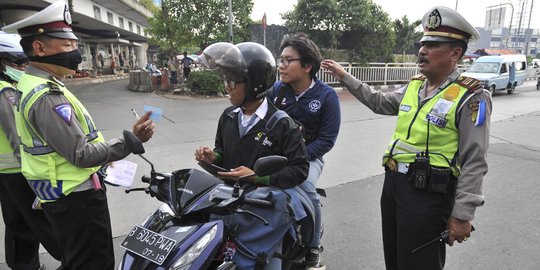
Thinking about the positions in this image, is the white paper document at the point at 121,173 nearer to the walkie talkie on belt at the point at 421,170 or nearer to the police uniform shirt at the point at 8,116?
the police uniform shirt at the point at 8,116

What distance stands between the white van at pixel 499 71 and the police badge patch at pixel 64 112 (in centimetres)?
1731

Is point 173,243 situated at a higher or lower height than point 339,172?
higher

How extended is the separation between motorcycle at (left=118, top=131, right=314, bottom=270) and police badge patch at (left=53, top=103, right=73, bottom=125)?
354 mm

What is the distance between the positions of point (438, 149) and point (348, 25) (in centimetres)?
1526

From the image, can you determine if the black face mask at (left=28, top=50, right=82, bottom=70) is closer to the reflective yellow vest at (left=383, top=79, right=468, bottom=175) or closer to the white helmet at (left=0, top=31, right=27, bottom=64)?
the white helmet at (left=0, top=31, right=27, bottom=64)

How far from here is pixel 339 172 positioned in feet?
17.3

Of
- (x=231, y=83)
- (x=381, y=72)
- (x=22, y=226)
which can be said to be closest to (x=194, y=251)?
(x=231, y=83)

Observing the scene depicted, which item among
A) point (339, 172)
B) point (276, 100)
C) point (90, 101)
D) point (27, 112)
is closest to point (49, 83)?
point (27, 112)

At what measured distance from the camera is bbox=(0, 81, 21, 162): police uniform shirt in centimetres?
242

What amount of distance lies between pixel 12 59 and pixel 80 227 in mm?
1534

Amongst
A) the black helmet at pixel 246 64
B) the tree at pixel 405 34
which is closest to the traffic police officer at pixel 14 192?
the black helmet at pixel 246 64

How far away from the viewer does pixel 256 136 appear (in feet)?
6.63

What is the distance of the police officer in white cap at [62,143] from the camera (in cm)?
186

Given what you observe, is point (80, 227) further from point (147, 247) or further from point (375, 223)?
point (375, 223)
